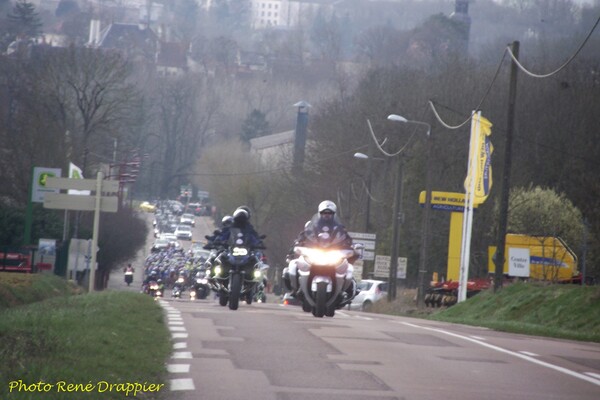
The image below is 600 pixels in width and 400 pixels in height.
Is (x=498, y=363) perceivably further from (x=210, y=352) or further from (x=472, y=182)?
(x=472, y=182)

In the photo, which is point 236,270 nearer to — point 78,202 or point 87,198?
point 87,198

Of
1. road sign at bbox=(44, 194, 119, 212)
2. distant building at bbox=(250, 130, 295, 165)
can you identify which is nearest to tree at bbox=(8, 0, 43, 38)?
distant building at bbox=(250, 130, 295, 165)

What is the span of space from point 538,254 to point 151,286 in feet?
56.2

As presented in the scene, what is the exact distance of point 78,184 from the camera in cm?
3078

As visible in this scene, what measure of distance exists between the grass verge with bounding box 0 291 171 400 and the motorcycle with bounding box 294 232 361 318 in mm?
2277

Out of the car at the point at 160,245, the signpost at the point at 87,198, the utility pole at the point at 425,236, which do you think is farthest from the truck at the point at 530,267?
the car at the point at 160,245

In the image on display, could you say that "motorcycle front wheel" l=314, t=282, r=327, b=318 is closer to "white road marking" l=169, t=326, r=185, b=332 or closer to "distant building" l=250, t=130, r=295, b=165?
"white road marking" l=169, t=326, r=185, b=332

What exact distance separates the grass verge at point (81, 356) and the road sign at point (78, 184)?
34.5ft

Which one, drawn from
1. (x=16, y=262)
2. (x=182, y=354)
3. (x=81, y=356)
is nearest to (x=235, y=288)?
(x=182, y=354)

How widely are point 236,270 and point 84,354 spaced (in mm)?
9475

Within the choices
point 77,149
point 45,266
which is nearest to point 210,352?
point 45,266

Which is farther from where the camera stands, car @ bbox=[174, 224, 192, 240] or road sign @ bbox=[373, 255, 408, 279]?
car @ bbox=[174, 224, 192, 240]

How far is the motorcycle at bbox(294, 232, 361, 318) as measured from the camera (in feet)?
62.1

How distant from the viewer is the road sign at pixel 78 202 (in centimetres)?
3002
